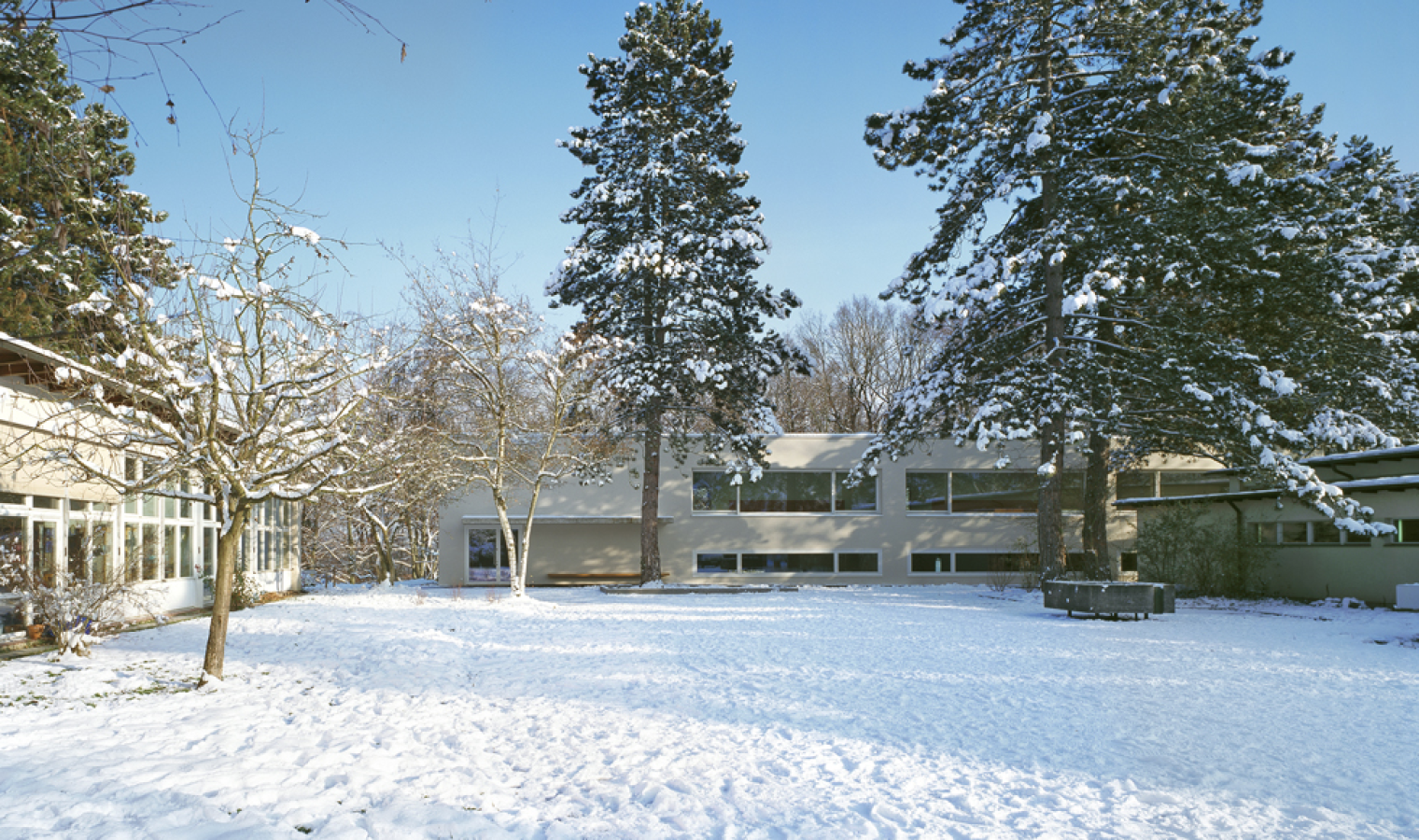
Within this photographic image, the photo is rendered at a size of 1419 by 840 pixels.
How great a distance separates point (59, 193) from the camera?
4418 millimetres

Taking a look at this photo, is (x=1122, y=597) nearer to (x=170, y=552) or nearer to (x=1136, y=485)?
(x=1136, y=485)

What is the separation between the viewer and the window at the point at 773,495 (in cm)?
2852

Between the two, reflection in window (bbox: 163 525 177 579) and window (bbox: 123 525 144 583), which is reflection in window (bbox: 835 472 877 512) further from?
window (bbox: 123 525 144 583)

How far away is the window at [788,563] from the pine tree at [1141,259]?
8.73 m

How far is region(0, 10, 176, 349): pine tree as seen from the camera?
3.85 meters

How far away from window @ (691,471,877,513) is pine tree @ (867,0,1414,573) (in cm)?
812

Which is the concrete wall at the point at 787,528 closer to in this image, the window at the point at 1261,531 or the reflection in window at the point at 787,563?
the reflection in window at the point at 787,563

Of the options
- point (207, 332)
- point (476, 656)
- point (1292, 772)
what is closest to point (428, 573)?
point (476, 656)

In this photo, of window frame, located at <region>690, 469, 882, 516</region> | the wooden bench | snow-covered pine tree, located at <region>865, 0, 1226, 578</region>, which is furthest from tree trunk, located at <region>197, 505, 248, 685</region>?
window frame, located at <region>690, 469, 882, 516</region>

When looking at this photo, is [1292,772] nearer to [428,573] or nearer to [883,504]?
[883,504]

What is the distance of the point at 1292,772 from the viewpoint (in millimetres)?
5777

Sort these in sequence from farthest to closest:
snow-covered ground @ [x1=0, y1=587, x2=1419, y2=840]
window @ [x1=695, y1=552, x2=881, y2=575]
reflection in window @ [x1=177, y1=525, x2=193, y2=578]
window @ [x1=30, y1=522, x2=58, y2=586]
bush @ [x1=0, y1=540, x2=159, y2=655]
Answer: window @ [x1=695, y1=552, x2=881, y2=575], reflection in window @ [x1=177, y1=525, x2=193, y2=578], window @ [x1=30, y1=522, x2=58, y2=586], bush @ [x1=0, y1=540, x2=159, y2=655], snow-covered ground @ [x1=0, y1=587, x2=1419, y2=840]

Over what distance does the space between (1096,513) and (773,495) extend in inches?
429

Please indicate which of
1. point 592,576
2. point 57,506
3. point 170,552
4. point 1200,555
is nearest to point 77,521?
point 57,506
